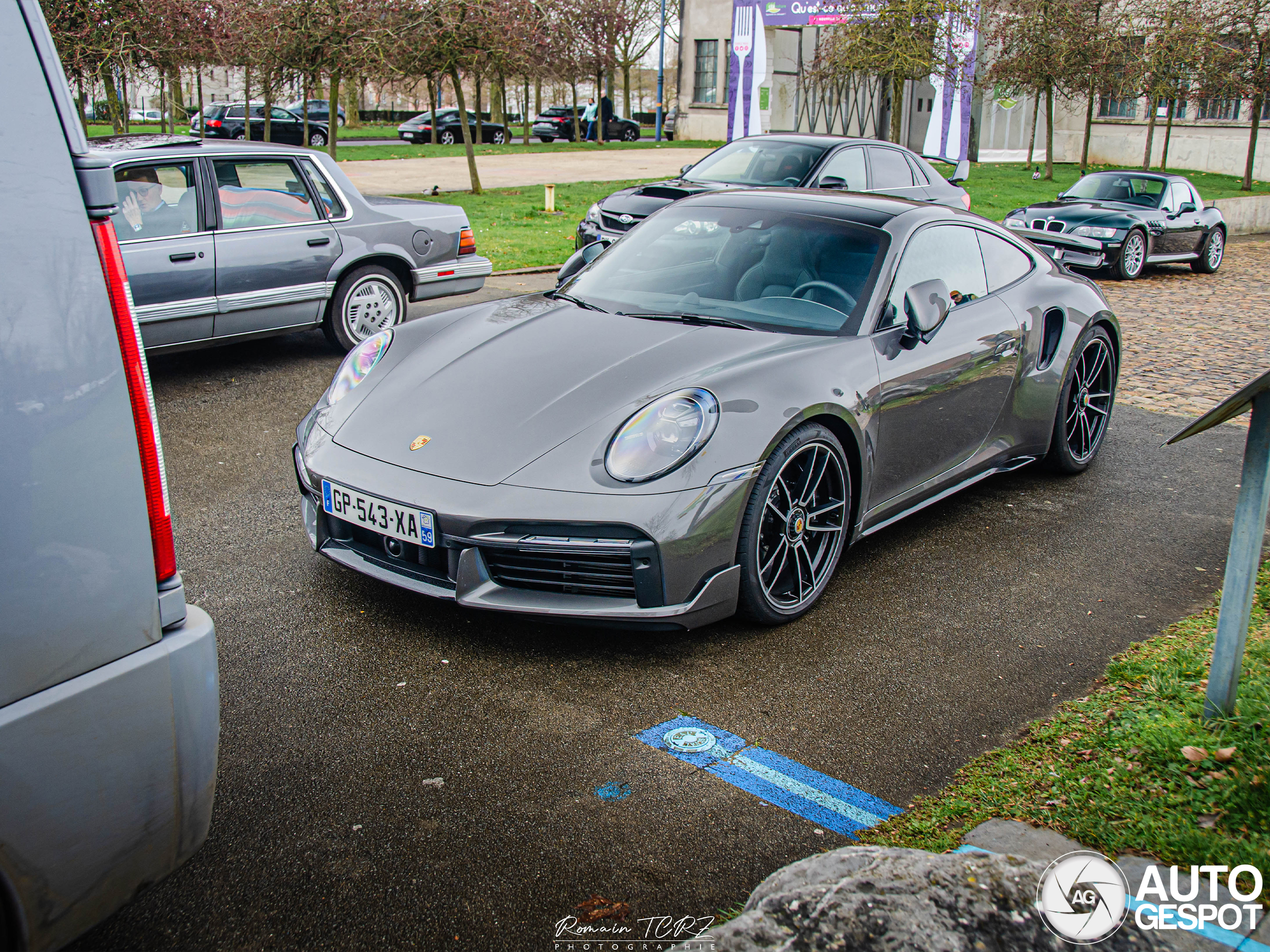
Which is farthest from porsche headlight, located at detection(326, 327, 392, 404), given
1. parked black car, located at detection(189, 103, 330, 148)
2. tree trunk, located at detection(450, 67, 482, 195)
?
parked black car, located at detection(189, 103, 330, 148)

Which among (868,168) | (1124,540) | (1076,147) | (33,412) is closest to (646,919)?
(33,412)

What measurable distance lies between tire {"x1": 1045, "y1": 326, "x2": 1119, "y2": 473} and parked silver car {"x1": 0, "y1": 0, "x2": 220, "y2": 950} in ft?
15.1

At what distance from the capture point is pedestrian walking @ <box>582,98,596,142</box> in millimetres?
45156

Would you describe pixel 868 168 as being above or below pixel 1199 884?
above

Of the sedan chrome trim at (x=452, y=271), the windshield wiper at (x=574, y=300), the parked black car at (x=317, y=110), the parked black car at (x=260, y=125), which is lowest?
the sedan chrome trim at (x=452, y=271)

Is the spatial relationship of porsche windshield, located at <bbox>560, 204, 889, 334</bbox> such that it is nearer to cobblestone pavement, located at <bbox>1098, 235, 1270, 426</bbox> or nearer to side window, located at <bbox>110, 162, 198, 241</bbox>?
side window, located at <bbox>110, 162, 198, 241</bbox>

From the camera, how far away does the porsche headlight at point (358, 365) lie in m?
4.17

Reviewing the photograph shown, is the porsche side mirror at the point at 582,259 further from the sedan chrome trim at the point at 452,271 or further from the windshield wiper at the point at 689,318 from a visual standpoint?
the sedan chrome trim at the point at 452,271

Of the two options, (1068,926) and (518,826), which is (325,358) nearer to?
(518,826)

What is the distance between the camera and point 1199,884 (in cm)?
223

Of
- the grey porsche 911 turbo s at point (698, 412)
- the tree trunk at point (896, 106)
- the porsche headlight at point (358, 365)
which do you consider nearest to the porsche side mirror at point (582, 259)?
the grey porsche 911 turbo s at point (698, 412)

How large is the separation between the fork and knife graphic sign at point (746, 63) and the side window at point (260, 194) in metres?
24.1

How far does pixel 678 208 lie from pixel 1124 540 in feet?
8.37

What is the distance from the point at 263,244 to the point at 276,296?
35 cm
